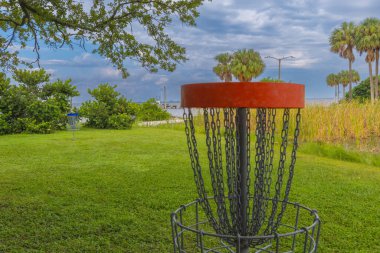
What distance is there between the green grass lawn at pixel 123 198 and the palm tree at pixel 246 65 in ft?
83.9

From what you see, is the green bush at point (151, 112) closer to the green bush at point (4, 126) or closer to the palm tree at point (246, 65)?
the green bush at point (4, 126)

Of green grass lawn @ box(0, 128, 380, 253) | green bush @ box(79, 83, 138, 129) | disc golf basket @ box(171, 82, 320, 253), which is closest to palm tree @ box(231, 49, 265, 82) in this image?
green bush @ box(79, 83, 138, 129)

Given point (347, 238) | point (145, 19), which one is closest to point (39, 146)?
point (145, 19)

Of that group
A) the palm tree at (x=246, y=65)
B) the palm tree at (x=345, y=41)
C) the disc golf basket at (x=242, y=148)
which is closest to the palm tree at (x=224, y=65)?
the palm tree at (x=246, y=65)

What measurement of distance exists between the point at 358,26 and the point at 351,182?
32640mm

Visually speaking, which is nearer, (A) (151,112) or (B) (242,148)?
(B) (242,148)

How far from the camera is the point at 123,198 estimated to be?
445 centimetres

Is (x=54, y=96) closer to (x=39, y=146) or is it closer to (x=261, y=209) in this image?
(x=39, y=146)

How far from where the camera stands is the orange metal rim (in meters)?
1.49

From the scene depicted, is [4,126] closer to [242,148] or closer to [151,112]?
[151,112]

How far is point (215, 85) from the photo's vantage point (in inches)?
60.1

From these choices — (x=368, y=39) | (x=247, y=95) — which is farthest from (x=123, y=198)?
(x=368, y=39)

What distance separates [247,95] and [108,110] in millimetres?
12803

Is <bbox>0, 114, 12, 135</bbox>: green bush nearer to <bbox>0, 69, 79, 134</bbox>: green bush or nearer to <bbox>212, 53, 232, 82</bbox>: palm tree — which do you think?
<bbox>0, 69, 79, 134</bbox>: green bush
